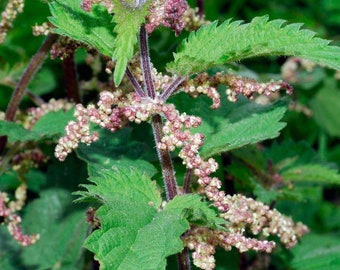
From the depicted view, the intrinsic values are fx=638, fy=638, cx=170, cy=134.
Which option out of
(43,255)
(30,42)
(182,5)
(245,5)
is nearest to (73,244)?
(43,255)

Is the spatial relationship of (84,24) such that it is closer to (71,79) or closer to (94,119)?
(94,119)

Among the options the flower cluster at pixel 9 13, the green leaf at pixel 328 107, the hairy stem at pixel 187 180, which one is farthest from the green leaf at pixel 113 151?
the green leaf at pixel 328 107

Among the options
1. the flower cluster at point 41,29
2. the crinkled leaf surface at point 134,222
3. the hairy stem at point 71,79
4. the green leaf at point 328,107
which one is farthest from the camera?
the green leaf at point 328,107

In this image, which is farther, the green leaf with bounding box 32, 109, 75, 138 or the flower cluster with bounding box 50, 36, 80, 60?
the green leaf with bounding box 32, 109, 75, 138

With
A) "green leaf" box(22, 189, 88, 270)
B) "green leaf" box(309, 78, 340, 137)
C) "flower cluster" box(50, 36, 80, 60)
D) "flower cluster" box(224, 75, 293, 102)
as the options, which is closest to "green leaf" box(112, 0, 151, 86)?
"flower cluster" box(224, 75, 293, 102)

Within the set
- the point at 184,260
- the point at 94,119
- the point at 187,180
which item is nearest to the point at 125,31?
the point at 94,119

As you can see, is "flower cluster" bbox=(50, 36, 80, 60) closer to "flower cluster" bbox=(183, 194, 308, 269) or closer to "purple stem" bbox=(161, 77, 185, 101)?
"purple stem" bbox=(161, 77, 185, 101)

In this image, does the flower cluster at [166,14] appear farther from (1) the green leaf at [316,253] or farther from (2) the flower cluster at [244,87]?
(1) the green leaf at [316,253]
